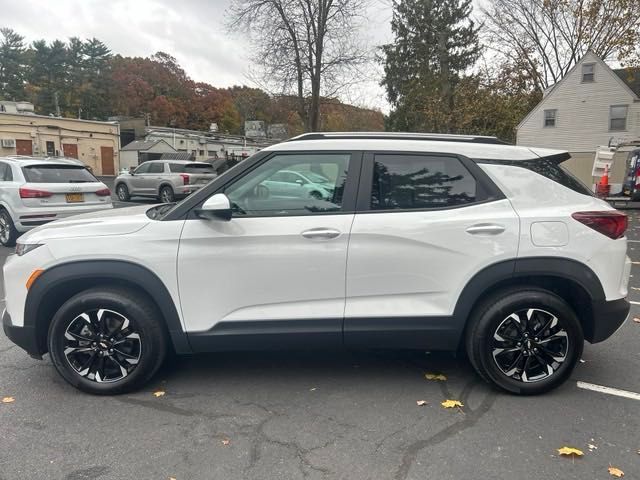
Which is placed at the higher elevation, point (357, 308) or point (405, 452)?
point (357, 308)

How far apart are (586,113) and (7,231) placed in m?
30.1

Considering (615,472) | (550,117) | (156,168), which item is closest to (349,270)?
(615,472)

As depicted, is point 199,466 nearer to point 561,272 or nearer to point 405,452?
point 405,452

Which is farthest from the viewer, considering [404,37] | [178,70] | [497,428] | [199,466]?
[178,70]

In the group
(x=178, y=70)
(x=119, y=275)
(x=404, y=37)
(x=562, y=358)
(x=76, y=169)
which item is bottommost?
(x=562, y=358)

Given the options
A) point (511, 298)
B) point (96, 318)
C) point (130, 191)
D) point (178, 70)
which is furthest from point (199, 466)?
point (178, 70)

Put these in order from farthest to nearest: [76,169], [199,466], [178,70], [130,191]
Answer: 1. [178,70]
2. [130,191]
3. [76,169]
4. [199,466]

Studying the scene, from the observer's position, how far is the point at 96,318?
3.26 meters

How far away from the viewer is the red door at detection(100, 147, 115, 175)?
40000 mm

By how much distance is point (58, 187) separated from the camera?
8.66 meters

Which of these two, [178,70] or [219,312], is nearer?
[219,312]

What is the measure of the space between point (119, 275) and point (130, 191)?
18.1m

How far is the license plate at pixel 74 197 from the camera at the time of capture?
28.8ft

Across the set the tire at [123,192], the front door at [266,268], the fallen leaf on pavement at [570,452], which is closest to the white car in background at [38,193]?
the front door at [266,268]
